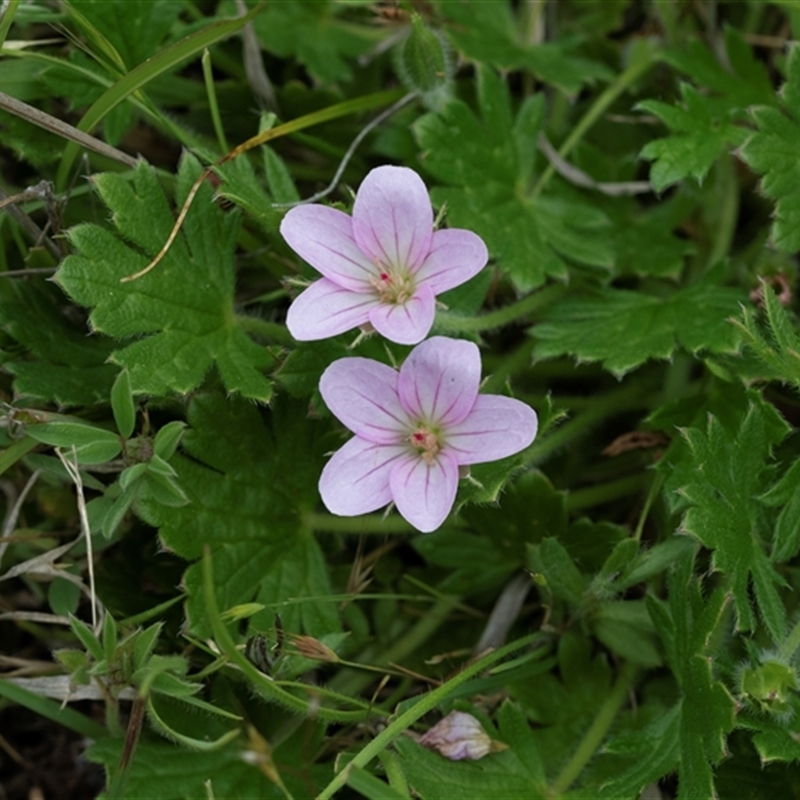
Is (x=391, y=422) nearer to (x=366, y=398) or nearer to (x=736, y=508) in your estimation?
(x=366, y=398)

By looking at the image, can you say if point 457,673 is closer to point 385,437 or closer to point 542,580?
point 542,580

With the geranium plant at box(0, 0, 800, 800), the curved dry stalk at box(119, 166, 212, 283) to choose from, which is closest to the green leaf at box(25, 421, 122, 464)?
the geranium plant at box(0, 0, 800, 800)

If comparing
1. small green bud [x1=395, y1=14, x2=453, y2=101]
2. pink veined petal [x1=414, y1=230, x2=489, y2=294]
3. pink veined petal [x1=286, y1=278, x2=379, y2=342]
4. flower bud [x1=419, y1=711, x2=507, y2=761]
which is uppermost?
small green bud [x1=395, y1=14, x2=453, y2=101]

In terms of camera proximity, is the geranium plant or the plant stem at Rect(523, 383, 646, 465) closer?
the geranium plant

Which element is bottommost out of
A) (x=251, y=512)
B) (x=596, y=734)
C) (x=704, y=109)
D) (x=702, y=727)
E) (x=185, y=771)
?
(x=596, y=734)

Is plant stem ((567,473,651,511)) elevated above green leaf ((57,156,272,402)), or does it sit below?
below

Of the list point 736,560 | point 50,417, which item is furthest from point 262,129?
point 736,560

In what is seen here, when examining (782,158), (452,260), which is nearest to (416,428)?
(452,260)

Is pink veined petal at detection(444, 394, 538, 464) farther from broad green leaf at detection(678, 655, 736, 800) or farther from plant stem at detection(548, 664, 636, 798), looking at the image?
plant stem at detection(548, 664, 636, 798)
